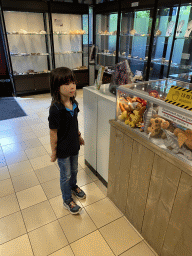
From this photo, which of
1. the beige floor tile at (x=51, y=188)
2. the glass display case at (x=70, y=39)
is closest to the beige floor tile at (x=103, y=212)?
the beige floor tile at (x=51, y=188)

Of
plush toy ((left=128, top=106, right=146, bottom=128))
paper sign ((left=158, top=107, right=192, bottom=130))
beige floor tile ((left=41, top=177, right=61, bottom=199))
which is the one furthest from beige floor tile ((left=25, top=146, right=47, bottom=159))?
paper sign ((left=158, top=107, right=192, bottom=130))

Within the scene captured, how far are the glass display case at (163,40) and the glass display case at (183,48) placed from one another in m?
0.06

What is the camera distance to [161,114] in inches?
52.2

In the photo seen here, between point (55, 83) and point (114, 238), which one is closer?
point (55, 83)

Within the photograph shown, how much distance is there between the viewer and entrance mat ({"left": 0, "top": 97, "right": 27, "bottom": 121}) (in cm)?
439

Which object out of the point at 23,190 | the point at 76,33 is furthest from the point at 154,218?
the point at 76,33

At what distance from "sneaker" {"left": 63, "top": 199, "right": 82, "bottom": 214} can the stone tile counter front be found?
16.8 inches

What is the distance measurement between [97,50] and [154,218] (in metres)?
5.38

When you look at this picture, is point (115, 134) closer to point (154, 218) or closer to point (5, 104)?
point (154, 218)

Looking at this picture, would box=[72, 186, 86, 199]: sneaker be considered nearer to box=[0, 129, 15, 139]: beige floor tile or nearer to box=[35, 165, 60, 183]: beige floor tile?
box=[35, 165, 60, 183]: beige floor tile

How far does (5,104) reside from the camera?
509 cm

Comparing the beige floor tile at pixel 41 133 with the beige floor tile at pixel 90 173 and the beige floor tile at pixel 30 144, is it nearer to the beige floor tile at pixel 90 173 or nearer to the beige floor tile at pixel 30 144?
the beige floor tile at pixel 30 144

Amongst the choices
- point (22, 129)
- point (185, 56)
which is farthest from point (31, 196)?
point (185, 56)

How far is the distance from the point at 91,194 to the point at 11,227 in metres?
0.88
